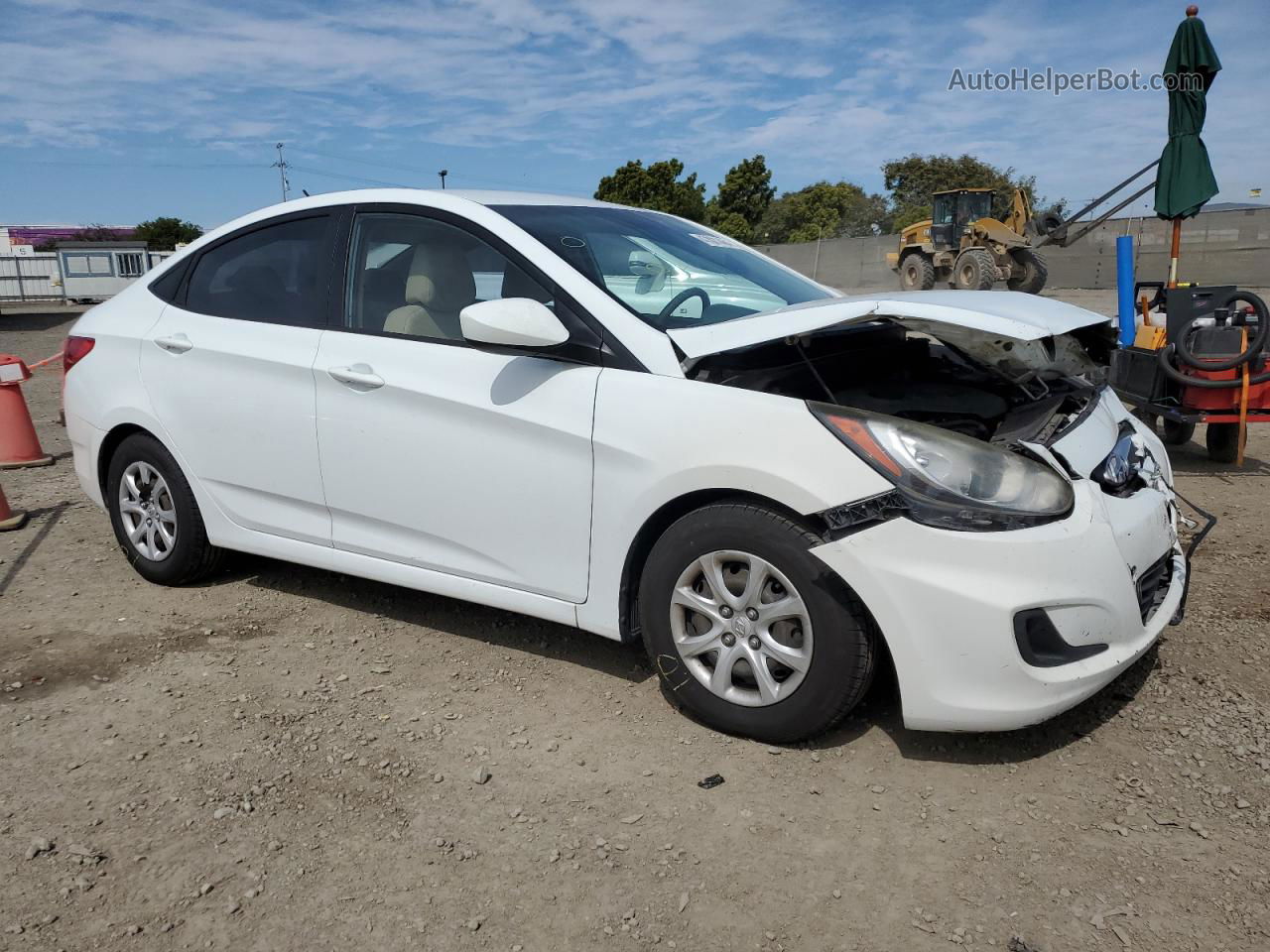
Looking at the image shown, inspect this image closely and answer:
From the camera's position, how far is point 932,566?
8.42 feet

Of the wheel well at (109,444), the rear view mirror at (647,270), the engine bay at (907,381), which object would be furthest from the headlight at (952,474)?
the wheel well at (109,444)

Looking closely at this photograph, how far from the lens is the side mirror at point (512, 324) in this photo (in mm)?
3051

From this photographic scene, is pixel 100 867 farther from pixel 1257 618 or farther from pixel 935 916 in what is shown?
pixel 1257 618

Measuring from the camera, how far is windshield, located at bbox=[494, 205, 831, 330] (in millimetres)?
3352

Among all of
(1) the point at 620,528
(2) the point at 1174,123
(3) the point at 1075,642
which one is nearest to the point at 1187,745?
(3) the point at 1075,642

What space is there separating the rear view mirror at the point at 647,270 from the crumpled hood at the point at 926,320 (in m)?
0.37

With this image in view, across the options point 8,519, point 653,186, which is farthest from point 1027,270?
point 653,186

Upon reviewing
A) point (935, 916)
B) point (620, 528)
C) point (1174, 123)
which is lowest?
point (935, 916)

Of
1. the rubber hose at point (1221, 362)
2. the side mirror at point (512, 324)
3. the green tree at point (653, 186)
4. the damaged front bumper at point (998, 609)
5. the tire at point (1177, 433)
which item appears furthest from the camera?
the green tree at point (653, 186)

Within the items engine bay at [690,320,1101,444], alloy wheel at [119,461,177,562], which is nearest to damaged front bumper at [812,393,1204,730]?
engine bay at [690,320,1101,444]

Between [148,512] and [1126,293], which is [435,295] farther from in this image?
[1126,293]

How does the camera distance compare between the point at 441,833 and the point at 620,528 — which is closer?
the point at 441,833

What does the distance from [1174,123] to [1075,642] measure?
691cm

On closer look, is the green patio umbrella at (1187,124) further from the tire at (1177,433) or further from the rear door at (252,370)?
the rear door at (252,370)
